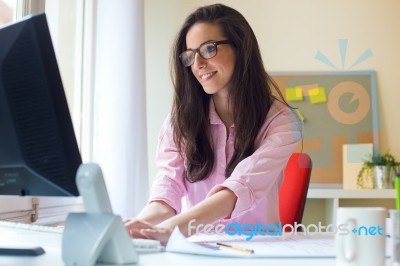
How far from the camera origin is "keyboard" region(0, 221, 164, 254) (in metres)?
0.89

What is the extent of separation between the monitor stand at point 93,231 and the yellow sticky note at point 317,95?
8.65ft

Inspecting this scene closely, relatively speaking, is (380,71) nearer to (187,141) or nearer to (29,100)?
(187,141)

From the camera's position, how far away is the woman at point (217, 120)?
1456 millimetres

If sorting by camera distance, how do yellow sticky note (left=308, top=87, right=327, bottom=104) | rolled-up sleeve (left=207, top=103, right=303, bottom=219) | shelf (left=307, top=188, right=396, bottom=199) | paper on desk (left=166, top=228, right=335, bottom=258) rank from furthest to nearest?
yellow sticky note (left=308, top=87, right=327, bottom=104) < shelf (left=307, top=188, right=396, bottom=199) < rolled-up sleeve (left=207, top=103, right=303, bottom=219) < paper on desk (left=166, top=228, right=335, bottom=258)

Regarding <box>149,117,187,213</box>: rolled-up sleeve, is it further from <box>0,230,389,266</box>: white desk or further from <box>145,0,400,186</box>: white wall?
<box>145,0,400,186</box>: white wall

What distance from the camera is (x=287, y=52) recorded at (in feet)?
10.8

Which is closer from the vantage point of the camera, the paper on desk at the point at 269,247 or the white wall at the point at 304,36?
the paper on desk at the point at 269,247

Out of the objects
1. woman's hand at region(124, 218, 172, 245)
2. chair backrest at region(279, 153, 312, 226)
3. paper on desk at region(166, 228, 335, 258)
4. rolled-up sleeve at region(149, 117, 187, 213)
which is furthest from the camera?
chair backrest at region(279, 153, 312, 226)

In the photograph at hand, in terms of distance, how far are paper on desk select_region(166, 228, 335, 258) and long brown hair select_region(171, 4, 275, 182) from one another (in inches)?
17.3

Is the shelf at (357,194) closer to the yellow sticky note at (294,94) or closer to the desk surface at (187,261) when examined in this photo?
the yellow sticky note at (294,94)

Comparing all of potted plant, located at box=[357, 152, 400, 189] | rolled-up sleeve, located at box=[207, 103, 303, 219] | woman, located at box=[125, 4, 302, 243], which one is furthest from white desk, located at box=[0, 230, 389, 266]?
potted plant, located at box=[357, 152, 400, 189]

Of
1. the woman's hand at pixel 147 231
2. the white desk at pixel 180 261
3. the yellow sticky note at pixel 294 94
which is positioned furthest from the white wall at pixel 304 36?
the white desk at pixel 180 261

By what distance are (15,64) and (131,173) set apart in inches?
65.4

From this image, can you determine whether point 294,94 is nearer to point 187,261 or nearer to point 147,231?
point 147,231
